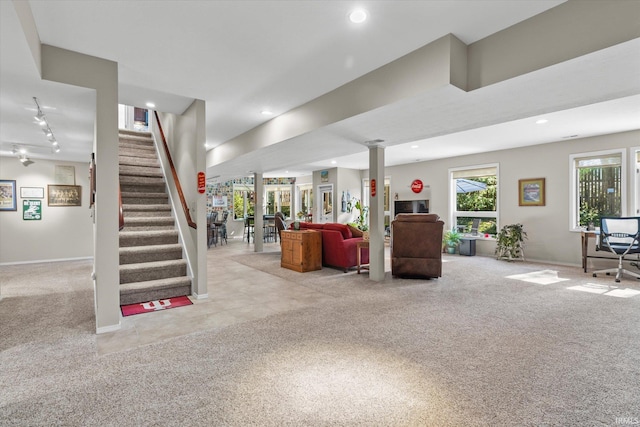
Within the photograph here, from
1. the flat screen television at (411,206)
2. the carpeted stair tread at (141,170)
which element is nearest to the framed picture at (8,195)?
the carpeted stair tread at (141,170)

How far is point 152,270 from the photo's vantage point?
424 cm

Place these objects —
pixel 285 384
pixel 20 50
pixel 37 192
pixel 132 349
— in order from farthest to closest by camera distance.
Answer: pixel 37 192 → pixel 132 349 → pixel 20 50 → pixel 285 384

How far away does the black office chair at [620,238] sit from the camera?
17.2ft

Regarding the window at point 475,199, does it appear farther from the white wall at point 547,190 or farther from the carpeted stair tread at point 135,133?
the carpeted stair tread at point 135,133

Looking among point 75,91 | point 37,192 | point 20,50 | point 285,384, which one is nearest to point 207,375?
point 285,384

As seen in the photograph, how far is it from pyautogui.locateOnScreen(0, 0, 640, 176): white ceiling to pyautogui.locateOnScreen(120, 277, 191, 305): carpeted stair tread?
2264 mm

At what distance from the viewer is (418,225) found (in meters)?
5.36

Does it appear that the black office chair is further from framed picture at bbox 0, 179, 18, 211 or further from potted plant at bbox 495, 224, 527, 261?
framed picture at bbox 0, 179, 18, 211

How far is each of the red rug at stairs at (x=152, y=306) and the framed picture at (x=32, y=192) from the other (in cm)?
552

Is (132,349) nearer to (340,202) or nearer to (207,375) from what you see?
(207,375)

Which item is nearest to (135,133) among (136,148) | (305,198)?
(136,148)

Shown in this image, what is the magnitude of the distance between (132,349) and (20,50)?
2603 millimetres

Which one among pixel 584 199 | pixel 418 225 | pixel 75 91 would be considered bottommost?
pixel 418 225

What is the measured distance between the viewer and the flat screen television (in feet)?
31.1
